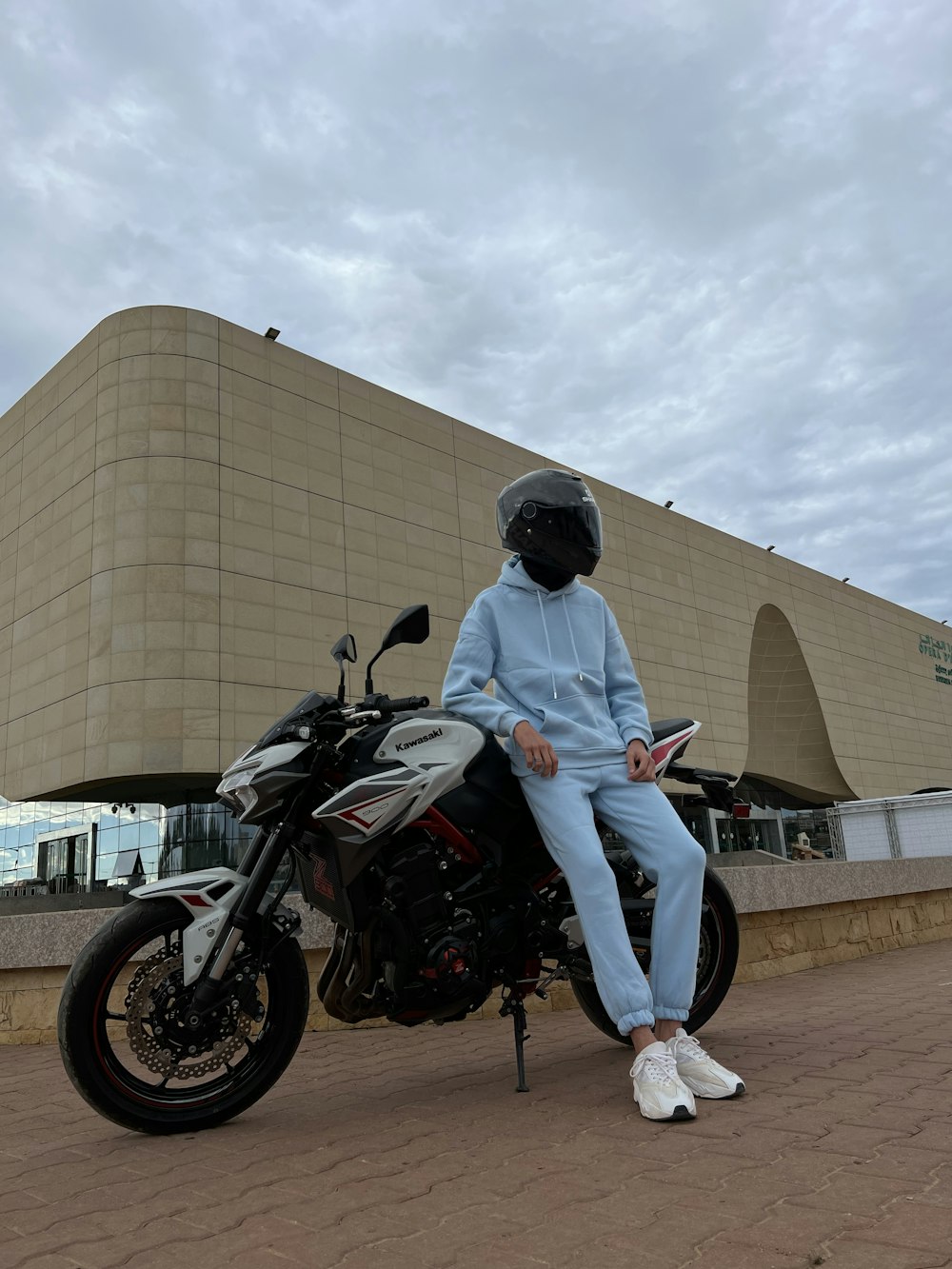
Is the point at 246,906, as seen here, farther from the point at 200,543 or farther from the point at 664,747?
the point at 200,543

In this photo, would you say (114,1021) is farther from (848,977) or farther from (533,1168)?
(848,977)

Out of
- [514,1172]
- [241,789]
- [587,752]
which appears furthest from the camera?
[587,752]

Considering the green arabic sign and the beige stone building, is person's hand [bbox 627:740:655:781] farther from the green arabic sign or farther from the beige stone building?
the green arabic sign

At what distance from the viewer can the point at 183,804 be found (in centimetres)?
2520

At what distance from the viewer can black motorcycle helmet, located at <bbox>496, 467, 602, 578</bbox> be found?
10.6 ft

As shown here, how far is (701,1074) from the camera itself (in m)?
2.62

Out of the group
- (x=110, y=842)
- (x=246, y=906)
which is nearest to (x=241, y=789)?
(x=246, y=906)

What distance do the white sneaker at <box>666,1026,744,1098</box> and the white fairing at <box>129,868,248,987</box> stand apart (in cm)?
126

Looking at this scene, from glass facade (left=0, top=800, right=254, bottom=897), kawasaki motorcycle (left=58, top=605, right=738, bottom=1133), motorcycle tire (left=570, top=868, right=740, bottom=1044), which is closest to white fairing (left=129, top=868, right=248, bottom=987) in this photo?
kawasaki motorcycle (left=58, top=605, right=738, bottom=1133)

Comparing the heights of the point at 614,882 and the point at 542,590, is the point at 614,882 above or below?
below

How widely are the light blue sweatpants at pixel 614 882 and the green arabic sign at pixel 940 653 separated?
55.6 m

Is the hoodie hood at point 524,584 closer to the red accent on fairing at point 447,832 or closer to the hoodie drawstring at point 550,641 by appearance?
the hoodie drawstring at point 550,641

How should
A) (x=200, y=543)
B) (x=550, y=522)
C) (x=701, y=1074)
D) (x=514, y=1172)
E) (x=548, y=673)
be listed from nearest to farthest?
(x=514, y=1172) → (x=701, y=1074) → (x=548, y=673) → (x=550, y=522) → (x=200, y=543)

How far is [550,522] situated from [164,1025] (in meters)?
1.88
